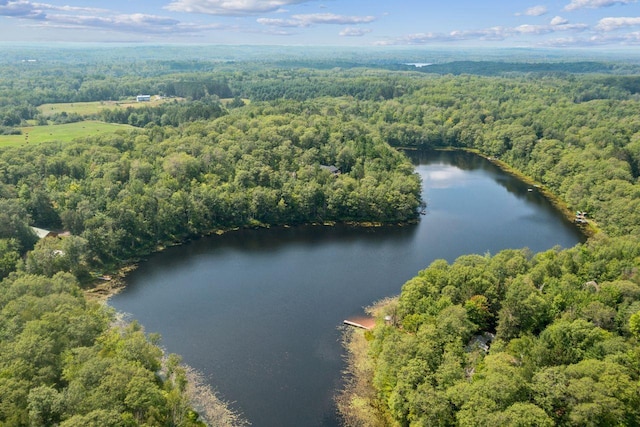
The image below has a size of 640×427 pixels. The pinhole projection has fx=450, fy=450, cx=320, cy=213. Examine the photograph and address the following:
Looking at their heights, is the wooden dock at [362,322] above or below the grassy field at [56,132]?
below

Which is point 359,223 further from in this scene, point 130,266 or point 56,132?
point 56,132

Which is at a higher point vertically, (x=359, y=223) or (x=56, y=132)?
(x=56, y=132)

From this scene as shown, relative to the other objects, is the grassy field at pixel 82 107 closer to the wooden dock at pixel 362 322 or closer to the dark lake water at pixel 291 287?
the dark lake water at pixel 291 287

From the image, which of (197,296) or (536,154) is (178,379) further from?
(536,154)

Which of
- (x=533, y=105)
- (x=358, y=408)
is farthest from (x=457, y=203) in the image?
(x=533, y=105)

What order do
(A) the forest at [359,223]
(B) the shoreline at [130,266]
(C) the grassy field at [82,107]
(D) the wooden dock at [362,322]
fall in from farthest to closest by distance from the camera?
(C) the grassy field at [82,107] → (B) the shoreline at [130,266] → (D) the wooden dock at [362,322] → (A) the forest at [359,223]

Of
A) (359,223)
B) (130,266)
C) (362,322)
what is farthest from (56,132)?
(362,322)

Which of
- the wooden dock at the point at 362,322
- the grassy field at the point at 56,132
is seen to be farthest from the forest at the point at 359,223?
the grassy field at the point at 56,132
